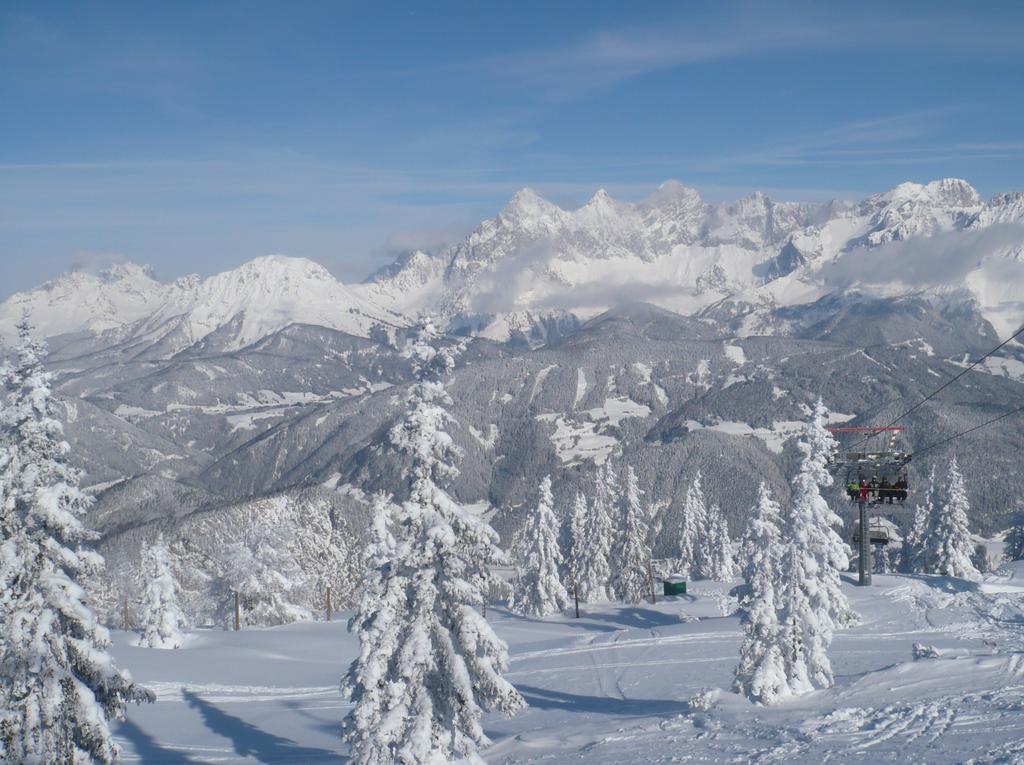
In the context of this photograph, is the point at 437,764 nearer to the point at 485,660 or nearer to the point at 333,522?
the point at 485,660

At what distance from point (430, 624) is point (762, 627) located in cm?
1228

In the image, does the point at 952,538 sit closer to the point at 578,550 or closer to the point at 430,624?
the point at 578,550

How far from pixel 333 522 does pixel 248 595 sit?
258 ft

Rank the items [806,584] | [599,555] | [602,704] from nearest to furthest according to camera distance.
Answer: [806,584] < [602,704] < [599,555]

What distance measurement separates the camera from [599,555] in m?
70.6

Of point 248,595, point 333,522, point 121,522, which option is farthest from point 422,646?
point 121,522

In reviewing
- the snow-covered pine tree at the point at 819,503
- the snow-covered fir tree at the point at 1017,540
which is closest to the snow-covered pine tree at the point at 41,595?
the snow-covered pine tree at the point at 819,503

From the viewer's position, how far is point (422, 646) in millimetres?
17750


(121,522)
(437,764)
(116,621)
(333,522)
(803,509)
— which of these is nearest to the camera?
(437,764)

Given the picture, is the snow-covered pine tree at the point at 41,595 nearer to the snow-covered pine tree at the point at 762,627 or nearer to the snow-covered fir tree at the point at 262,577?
the snow-covered pine tree at the point at 762,627

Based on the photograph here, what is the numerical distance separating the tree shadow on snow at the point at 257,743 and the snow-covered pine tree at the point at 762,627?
519 inches

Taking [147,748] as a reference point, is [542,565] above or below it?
above

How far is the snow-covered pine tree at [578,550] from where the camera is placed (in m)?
70.9

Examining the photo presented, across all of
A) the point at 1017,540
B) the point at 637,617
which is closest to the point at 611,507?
the point at 637,617
